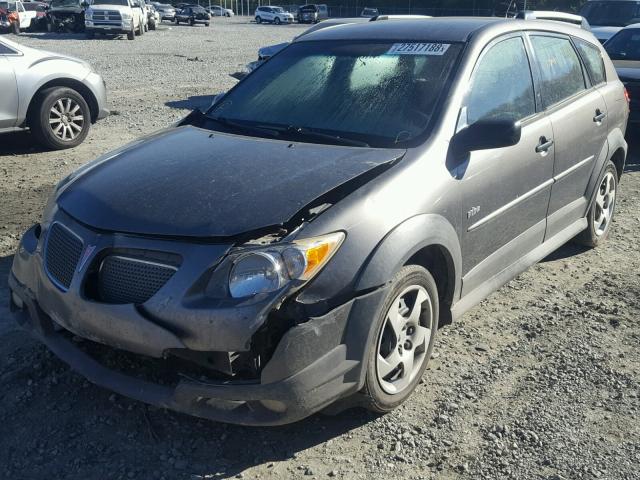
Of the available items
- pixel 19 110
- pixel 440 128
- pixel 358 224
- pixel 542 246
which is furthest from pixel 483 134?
pixel 19 110

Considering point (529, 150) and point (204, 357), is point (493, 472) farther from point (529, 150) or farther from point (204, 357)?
point (529, 150)

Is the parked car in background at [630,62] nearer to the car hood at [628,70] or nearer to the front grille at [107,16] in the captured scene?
the car hood at [628,70]

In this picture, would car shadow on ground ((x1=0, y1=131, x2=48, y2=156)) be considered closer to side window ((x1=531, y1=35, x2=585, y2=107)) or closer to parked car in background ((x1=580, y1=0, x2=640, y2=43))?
side window ((x1=531, y1=35, x2=585, y2=107))

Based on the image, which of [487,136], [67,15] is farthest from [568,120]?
[67,15]

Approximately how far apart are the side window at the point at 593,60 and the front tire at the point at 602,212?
671mm

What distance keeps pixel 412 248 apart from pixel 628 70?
712cm

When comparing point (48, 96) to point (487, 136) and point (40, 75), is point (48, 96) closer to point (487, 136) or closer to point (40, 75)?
point (40, 75)

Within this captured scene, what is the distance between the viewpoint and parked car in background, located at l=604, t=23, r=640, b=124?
876 centimetres

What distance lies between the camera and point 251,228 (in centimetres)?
293

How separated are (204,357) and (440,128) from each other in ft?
→ 5.74

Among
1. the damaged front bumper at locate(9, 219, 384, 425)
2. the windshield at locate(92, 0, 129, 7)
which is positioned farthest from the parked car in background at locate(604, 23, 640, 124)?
the windshield at locate(92, 0, 129, 7)

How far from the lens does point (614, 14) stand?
600 inches

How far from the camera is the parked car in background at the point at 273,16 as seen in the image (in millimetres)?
57375

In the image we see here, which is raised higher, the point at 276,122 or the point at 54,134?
the point at 276,122
